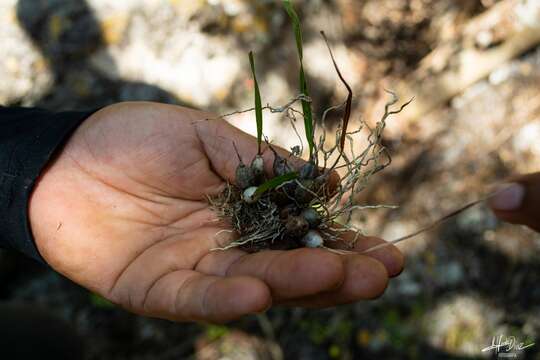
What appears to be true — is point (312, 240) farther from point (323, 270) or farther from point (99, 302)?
point (99, 302)

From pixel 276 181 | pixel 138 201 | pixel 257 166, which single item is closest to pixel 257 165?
pixel 257 166

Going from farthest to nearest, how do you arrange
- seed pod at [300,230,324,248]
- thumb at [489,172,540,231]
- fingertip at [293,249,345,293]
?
1. seed pod at [300,230,324,248]
2. thumb at [489,172,540,231]
3. fingertip at [293,249,345,293]

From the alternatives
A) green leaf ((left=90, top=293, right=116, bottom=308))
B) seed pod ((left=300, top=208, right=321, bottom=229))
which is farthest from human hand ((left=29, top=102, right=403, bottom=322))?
green leaf ((left=90, top=293, right=116, bottom=308))

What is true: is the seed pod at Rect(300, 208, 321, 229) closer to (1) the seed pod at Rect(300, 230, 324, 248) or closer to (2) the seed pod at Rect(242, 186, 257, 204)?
(1) the seed pod at Rect(300, 230, 324, 248)

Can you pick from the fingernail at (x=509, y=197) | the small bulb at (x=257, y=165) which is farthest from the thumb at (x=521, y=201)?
the small bulb at (x=257, y=165)

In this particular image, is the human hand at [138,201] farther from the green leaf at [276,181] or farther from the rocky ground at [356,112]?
the rocky ground at [356,112]

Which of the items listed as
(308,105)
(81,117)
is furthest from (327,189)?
(81,117)
